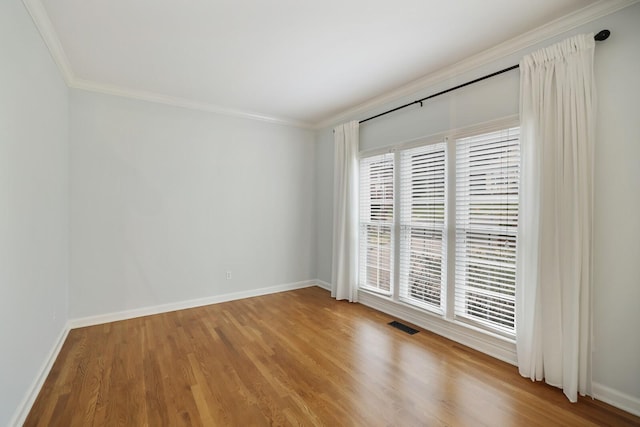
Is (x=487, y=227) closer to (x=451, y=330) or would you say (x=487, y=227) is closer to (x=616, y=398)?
(x=451, y=330)

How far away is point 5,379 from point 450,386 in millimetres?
2886

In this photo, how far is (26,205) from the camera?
78.0 inches

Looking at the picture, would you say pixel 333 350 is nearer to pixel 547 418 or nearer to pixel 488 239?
pixel 547 418

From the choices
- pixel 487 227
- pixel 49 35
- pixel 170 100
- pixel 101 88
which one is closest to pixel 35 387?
pixel 49 35

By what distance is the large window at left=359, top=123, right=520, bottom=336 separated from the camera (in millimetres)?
2582

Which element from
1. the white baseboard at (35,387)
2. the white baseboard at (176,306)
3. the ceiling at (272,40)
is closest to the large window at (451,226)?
the ceiling at (272,40)

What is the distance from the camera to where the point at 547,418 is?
1859mm

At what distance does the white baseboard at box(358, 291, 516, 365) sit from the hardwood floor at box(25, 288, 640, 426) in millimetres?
131

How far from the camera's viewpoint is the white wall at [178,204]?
3.34 meters

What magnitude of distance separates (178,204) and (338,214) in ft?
7.40

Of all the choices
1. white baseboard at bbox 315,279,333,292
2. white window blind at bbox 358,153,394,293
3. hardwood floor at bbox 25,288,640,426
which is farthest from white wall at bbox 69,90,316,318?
white window blind at bbox 358,153,394,293

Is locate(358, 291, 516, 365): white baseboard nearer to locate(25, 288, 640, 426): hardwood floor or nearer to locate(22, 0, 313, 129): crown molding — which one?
locate(25, 288, 640, 426): hardwood floor

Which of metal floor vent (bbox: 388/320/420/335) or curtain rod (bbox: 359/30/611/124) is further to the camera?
metal floor vent (bbox: 388/320/420/335)

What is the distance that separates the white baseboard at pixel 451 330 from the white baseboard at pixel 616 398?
53 centimetres
